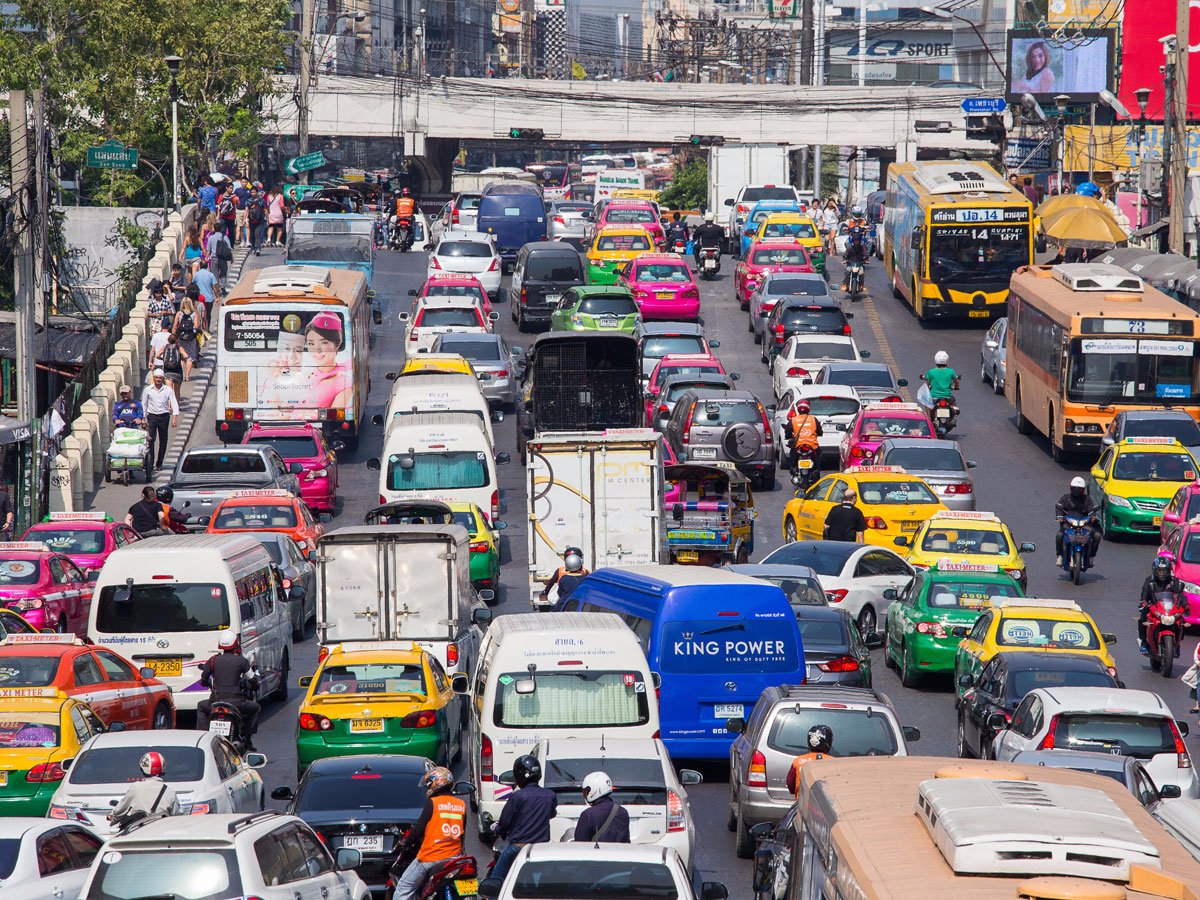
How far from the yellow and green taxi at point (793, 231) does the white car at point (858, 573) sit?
100 feet

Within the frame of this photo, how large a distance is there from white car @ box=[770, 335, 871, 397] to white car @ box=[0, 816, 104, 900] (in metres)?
26.4

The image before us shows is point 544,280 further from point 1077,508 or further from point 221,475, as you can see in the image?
point 1077,508

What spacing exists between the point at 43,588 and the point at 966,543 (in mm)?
11447

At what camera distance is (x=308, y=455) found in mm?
33375

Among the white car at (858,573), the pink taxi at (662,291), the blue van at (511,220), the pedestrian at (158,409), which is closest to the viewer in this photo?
the white car at (858,573)

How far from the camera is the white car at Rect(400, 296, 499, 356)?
42.8 meters

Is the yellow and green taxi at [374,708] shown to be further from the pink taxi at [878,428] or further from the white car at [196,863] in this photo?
the pink taxi at [878,428]

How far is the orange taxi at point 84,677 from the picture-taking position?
1817 centimetres

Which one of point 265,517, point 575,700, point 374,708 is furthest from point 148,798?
point 265,517

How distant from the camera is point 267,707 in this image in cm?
2294

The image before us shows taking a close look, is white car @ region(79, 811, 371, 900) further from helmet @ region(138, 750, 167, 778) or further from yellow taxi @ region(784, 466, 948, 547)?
yellow taxi @ region(784, 466, 948, 547)

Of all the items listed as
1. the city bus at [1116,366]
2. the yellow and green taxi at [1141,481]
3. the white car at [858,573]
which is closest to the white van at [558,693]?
the white car at [858,573]

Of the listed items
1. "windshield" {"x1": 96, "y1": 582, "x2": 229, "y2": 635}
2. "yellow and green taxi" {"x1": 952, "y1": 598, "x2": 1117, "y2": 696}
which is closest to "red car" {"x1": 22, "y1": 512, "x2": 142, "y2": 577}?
"windshield" {"x1": 96, "y1": 582, "x2": 229, "y2": 635}

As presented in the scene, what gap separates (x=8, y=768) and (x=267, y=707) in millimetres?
6514
